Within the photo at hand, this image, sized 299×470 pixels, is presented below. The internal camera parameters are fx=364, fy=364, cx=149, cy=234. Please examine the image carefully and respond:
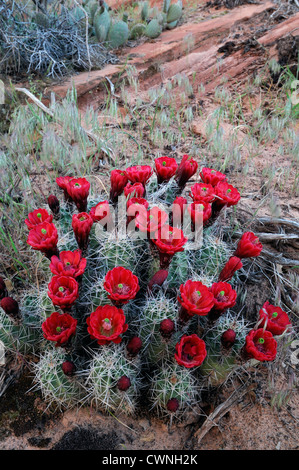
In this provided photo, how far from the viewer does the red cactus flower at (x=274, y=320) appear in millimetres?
1630

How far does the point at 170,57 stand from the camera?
4855 mm

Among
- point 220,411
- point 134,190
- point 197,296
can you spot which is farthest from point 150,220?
point 220,411

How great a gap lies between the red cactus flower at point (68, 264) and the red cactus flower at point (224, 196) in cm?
81

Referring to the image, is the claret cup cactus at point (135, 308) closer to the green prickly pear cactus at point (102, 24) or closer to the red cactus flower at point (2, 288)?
the red cactus flower at point (2, 288)

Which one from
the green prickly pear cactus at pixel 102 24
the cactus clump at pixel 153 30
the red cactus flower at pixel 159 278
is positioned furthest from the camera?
the cactus clump at pixel 153 30

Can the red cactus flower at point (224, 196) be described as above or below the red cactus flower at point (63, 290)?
above

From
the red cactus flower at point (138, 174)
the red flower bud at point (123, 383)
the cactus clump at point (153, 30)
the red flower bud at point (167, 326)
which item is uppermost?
the cactus clump at point (153, 30)

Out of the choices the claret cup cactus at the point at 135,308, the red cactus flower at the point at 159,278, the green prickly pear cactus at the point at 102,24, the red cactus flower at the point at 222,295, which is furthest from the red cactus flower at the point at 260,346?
the green prickly pear cactus at the point at 102,24

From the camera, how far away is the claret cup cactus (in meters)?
1.60

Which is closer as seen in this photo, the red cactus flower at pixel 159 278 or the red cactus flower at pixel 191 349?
the red cactus flower at pixel 191 349

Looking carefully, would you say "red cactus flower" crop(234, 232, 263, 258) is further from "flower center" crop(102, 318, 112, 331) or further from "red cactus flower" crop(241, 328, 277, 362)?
"flower center" crop(102, 318, 112, 331)

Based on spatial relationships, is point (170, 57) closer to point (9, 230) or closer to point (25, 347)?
point (9, 230)

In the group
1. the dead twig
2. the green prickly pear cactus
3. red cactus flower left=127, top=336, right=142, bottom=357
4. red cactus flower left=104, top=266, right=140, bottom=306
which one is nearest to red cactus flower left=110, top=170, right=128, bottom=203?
red cactus flower left=104, top=266, right=140, bottom=306
